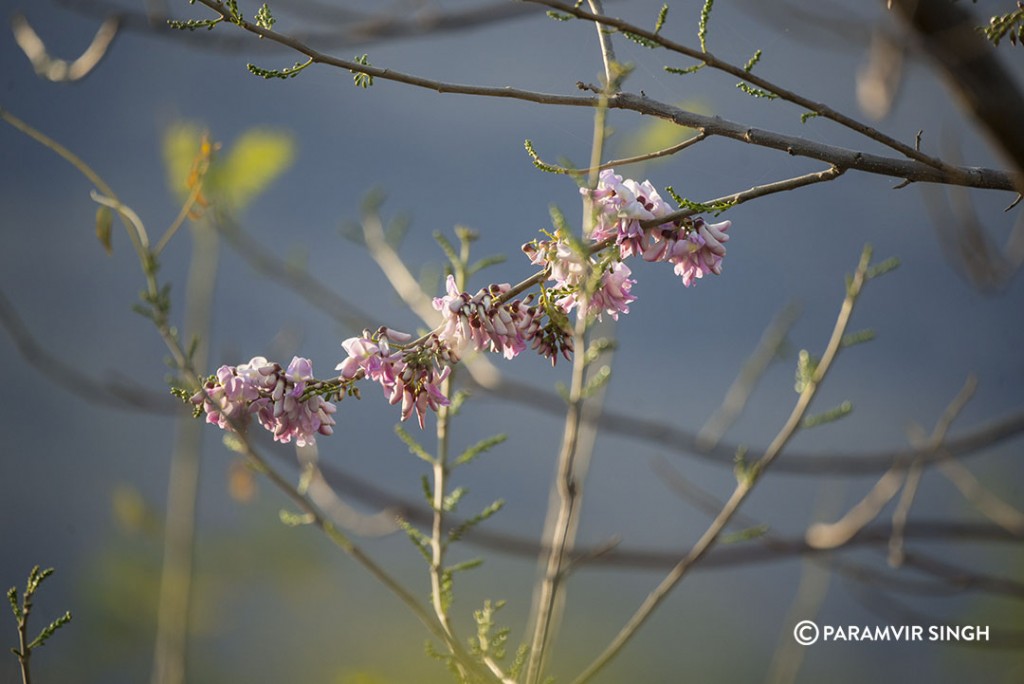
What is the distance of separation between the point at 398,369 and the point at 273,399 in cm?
8

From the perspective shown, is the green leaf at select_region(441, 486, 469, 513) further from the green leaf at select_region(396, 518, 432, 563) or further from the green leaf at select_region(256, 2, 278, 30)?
the green leaf at select_region(256, 2, 278, 30)

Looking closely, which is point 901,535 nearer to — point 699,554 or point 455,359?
point 699,554

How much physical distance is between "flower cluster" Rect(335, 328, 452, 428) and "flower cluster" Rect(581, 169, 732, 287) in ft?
0.46

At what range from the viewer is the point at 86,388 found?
0.92 m

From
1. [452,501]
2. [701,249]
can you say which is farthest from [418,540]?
[701,249]

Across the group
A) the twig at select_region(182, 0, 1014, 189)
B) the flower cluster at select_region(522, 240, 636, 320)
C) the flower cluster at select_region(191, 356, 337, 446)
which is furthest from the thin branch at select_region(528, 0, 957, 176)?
the flower cluster at select_region(191, 356, 337, 446)

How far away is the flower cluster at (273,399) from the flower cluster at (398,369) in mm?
29

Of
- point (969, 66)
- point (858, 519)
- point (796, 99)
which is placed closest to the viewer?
point (969, 66)

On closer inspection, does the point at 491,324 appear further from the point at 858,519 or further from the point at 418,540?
the point at 858,519

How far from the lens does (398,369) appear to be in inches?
23.0

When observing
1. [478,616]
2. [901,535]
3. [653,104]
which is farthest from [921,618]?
[653,104]

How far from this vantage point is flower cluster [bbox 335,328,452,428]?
0.58 meters

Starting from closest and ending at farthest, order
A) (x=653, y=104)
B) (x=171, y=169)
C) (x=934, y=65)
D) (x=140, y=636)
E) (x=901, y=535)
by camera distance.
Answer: (x=934, y=65)
(x=653, y=104)
(x=171, y=169)
(x=901, y=535)
(x=140, y=636)

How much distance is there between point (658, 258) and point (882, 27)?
19 centimetres
